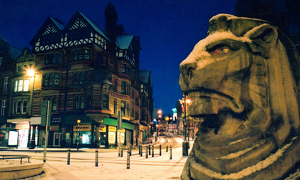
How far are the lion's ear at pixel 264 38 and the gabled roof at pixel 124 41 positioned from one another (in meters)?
39.0

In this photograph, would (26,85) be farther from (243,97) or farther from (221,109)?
(243,97)

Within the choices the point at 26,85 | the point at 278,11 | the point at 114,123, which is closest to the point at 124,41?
the point at 114,123

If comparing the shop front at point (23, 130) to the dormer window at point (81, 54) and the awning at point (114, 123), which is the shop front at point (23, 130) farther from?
the dormer window at point (81, 54)

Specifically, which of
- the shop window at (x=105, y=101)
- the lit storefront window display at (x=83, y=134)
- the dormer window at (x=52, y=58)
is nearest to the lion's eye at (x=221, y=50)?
the shop window at (x=105, y=101)

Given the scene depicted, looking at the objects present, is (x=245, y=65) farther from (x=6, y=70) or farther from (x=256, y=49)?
(x=6, y=70)

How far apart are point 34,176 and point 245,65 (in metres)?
9.63

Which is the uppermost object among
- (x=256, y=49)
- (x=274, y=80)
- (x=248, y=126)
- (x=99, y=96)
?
(x=99, y=96)

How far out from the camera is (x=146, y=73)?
55250 mm

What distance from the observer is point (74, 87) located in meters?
33.6

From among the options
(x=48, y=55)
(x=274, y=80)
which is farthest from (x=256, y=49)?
(x=48, y=55)

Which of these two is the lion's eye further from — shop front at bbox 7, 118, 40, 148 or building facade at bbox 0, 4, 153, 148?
shop front at bbox 7, 118, 40, 148

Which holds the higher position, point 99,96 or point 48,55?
point 48,55

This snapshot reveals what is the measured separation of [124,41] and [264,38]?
4136 centimetres

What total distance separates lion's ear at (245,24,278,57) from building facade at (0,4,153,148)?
28.2m
